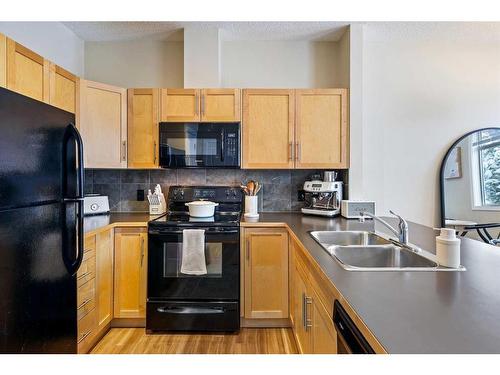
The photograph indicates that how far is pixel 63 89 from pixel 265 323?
7.97ft

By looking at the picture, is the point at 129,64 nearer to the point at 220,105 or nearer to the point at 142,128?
the point at 142,128

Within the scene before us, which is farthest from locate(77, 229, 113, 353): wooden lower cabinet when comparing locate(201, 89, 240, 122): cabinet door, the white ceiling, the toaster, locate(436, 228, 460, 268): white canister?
locate(436, 228, 460, 268): white canister

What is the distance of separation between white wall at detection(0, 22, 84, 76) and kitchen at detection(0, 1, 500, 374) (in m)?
0.02

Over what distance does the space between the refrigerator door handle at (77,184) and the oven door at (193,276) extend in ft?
2.43

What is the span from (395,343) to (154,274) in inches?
78.6

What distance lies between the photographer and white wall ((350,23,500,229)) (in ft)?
9.53

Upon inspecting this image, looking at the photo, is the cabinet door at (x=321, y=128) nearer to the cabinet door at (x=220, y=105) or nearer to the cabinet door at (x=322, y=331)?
the cabinet door at (x=220, y=105)

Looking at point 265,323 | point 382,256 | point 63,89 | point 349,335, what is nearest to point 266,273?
point 265,323

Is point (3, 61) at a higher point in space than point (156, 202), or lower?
higher

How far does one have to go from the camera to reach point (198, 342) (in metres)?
2.22

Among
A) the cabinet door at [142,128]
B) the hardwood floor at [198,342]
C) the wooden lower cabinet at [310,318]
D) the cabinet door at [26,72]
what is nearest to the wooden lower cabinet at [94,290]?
the hardwood floor at [198,342]

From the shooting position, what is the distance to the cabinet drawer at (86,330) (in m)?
1.97

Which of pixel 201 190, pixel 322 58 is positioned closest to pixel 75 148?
pixel 201 190

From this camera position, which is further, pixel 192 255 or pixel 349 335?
pixel 192 255
